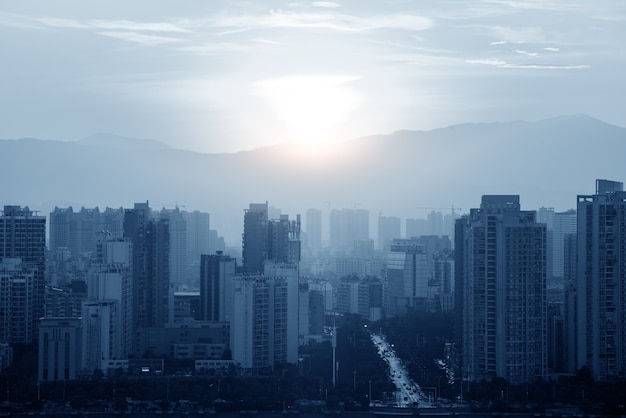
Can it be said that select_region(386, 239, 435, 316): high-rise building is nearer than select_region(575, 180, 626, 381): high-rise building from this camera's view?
No

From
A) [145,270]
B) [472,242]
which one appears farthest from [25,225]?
[472,242]

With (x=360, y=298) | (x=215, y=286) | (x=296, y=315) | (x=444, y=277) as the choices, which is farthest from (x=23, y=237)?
(x=444, y=277)

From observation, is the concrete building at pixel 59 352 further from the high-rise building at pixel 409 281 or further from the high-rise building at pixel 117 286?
the high-rise building at pixel 409 281

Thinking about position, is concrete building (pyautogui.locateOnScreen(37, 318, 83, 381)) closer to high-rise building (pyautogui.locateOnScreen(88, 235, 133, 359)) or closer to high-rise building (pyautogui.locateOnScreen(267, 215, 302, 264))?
high-rise building (pyautogui.locateOnScreen(88, 235, 133, 359))

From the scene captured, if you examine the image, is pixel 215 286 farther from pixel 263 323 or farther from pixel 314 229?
pixel 314 229

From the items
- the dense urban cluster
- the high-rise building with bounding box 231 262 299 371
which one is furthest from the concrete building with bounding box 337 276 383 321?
the high-rise building with bounding box 231 262 299 371
